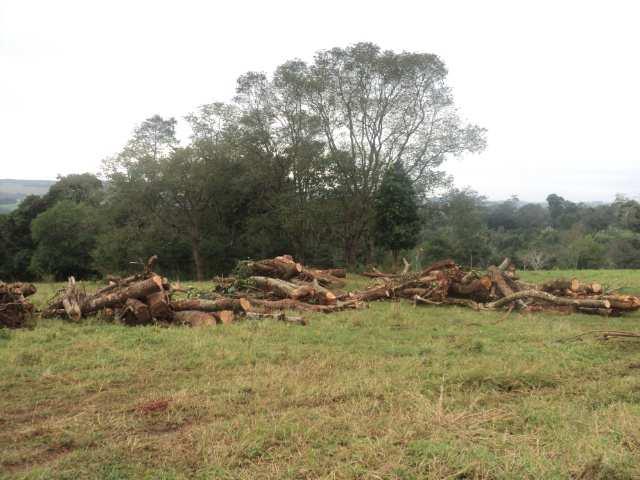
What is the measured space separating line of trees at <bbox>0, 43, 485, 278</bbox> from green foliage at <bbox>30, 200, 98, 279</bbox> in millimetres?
6929

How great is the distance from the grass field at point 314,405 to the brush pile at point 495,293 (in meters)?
3.49

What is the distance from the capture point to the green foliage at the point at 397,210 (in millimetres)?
25391

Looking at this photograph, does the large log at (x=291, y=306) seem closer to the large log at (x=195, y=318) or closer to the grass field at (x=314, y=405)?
the large log at (x=195, y=318)

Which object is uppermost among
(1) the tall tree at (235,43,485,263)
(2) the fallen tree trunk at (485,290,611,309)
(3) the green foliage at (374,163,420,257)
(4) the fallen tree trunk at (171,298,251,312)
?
(1) the tall tree at (235,43,485,263)

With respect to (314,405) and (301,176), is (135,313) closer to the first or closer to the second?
(314,405)

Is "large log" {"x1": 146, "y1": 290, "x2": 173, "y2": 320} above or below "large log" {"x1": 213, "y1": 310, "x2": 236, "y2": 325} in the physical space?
above

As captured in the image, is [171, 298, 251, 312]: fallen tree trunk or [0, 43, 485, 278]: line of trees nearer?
[171, 298, 251, 312]: fallen tree trunk

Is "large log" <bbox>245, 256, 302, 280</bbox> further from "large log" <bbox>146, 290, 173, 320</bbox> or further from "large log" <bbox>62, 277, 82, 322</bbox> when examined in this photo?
"large log" <bbox>62, 277, 82, 322</bbox>

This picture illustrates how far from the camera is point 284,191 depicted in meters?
28.4

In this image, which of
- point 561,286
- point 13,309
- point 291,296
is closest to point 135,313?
point 13,309

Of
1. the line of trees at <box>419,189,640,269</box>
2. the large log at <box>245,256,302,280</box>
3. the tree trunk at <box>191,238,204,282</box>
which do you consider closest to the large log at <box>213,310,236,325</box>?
the large log at <box>245,256,302,280</box>

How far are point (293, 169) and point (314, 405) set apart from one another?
24131mm

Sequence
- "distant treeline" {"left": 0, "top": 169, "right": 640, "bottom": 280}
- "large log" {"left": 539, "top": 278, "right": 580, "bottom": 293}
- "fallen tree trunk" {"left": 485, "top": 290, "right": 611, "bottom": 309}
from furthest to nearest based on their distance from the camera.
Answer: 1. "distant treeline" {"left": 0, "top": 169, "right": 640, "bottom": 280}
2. "large log" {"left": 539, "top": 278, "right": 580, "bottom": 293}
3. "fallen tree trunk" {"left": 485, "top": 290, "right": 611, "bottom": 309}

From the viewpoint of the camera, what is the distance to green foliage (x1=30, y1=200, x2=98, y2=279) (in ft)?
118
